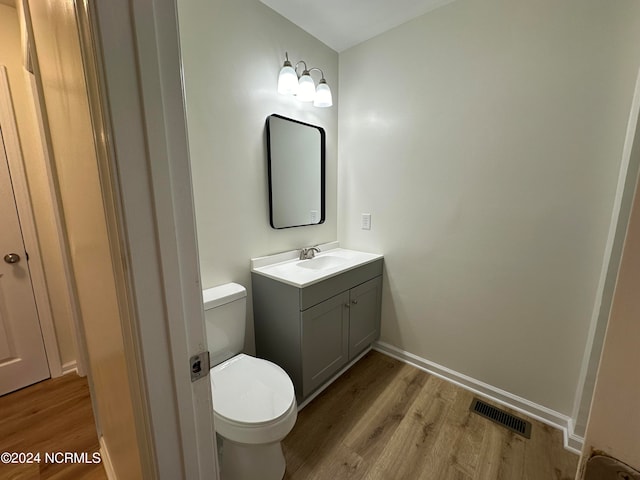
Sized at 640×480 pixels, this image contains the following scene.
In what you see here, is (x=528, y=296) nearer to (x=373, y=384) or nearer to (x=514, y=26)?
(x=373, y=384)

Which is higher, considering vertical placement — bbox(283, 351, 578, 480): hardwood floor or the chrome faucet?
the chrome faucet

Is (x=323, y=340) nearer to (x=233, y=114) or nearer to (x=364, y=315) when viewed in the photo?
(x=364, y=315)

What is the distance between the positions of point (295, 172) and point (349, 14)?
1.04 m

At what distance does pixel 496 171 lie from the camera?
155 cm

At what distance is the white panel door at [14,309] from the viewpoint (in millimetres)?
1679

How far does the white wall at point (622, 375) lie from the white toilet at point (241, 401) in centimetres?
103

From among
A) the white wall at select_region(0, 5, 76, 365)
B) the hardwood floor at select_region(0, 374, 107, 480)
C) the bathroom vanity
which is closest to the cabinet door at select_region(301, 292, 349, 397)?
the bathroom vanity

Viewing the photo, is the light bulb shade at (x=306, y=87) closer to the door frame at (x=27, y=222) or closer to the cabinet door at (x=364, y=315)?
the cabinet door at (x=364, y=315)

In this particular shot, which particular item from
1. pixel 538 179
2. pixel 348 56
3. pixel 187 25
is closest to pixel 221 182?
pixel 187 25

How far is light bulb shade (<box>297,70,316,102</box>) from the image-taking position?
5.80 ft

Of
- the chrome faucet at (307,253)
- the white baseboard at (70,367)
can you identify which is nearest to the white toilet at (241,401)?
the chrome faucet at (307,253)

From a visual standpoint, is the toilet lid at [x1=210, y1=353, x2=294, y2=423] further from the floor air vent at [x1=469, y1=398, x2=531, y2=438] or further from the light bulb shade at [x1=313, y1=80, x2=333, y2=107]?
the light bulb shade at [x1=313, y1=80, x2=333, y2=107]

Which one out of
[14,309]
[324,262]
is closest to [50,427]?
[14,309]

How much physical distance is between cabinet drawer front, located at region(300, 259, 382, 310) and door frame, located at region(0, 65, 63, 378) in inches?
72.4
